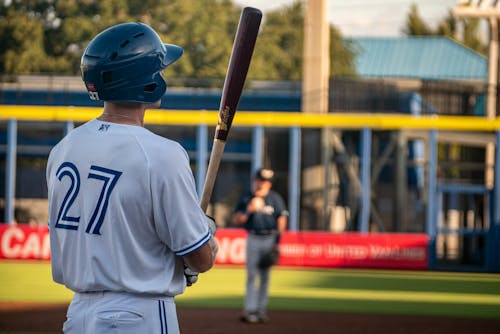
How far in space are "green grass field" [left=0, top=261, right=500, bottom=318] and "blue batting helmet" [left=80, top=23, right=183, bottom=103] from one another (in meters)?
11.3

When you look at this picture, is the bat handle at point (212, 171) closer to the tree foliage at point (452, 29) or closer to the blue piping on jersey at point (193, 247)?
the blue piping on jersey at point (193, 247)

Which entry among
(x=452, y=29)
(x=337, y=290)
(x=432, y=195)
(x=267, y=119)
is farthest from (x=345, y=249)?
(x=452, y=29)

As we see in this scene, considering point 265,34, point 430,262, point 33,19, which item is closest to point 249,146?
point 430,262

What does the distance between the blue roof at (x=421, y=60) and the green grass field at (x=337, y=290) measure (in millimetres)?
31270

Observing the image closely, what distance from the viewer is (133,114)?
12.5 ft

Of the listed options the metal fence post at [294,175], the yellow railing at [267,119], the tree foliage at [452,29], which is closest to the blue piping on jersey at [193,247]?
the yellow railing at [267,119]

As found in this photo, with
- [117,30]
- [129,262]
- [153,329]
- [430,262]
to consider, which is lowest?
[430,262]

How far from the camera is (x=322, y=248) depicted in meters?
24.9

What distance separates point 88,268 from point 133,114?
0.58 metres

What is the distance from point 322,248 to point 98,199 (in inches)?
843

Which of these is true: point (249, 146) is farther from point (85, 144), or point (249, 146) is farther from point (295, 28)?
point (295, 28)

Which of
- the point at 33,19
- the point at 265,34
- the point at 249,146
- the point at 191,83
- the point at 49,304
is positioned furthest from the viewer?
the point at 265,34

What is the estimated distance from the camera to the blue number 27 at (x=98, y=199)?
12.0ft

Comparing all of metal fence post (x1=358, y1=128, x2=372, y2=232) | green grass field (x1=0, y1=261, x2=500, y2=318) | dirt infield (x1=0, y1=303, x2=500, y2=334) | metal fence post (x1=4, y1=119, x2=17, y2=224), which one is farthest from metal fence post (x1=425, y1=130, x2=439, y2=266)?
dirt infield (x1=0, y1=303, x2=500, y2=334)
